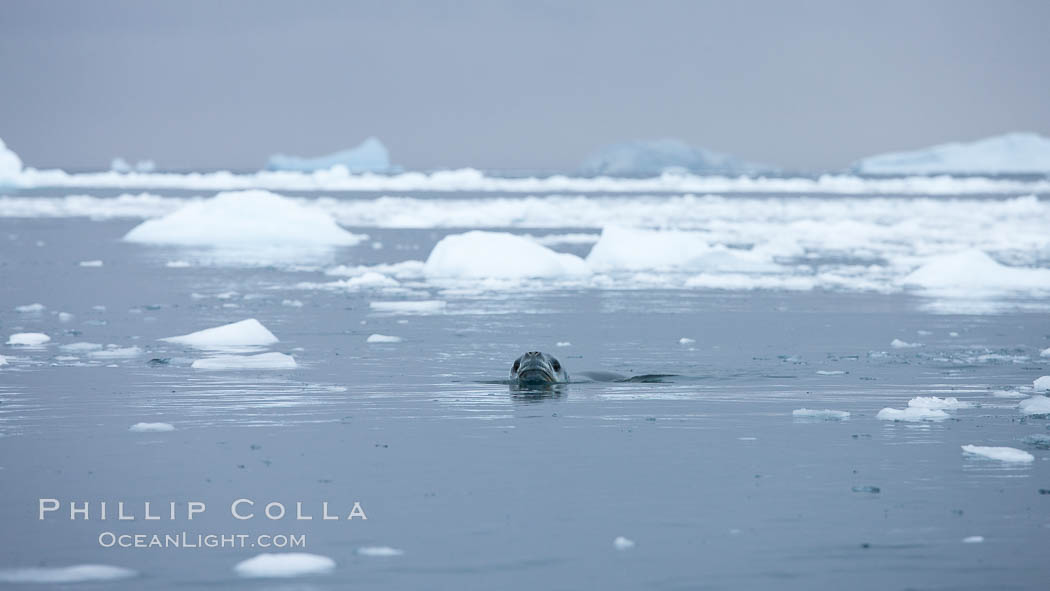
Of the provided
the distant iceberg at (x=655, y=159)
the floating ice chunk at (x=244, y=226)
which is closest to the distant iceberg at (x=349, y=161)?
the distant iceberg at (x=655, y=159)

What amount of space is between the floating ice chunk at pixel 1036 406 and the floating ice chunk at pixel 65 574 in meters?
6.35

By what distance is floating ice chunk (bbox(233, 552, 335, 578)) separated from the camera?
607 centimetres

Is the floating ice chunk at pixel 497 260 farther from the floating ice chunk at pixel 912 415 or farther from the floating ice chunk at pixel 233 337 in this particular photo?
the floating ice chunk at pixel 912 415

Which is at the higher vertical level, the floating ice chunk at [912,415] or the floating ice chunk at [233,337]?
the floating ice chunk at [233,337]

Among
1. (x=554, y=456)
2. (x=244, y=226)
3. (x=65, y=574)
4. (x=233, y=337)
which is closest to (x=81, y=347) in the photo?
(x=233, y=337)

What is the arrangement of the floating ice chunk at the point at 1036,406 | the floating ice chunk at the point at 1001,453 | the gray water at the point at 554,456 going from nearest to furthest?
the gray water at the point at 554,456
the floating ice chunk at the point at 1001,453
the floating ice chunk at the point at 1036,406

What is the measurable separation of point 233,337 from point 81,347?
138 cm

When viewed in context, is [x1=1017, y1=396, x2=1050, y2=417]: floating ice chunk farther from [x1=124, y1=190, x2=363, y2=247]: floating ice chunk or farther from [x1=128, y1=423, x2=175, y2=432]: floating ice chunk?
[x1=124, y1=190, x2=363, y2=247]: floating ice chunk

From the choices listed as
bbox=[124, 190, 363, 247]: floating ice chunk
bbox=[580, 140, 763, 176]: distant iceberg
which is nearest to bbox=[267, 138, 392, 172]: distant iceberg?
bbox=[580, 140, 763, 176]: distant iceberg

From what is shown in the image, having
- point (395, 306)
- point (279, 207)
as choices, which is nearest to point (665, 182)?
point (279, 207)

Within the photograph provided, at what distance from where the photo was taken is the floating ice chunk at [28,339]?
14.0 metres

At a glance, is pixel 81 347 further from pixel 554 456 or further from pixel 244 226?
pixel 244 226

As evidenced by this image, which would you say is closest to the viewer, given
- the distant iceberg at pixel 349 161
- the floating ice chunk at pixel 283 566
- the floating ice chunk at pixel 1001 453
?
the floating ice chunk at pixel 283 566

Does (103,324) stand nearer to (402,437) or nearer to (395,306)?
(395,306)
